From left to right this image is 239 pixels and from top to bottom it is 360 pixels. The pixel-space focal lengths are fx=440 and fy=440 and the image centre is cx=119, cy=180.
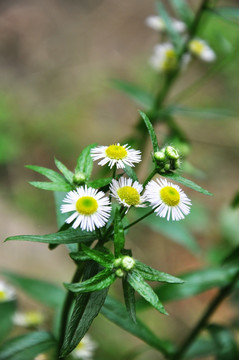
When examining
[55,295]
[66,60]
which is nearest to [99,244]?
[55,295]

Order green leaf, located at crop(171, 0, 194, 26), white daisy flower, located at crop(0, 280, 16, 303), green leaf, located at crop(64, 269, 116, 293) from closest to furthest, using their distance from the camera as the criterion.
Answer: green leaf, located at crop(64, 269, 116, 293), white daisy flower, located at crop(0, 280, 16, 303), green leaf, located at crop(171, 0, 194, 26)

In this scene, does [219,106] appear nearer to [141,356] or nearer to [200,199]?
[200,199]

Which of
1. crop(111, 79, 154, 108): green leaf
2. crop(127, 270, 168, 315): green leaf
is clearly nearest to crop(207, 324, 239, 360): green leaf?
crop(127, 270, 168, 315): green leaf

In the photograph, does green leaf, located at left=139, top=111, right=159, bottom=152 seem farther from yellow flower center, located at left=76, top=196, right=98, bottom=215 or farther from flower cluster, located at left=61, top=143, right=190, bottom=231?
yellow flower center, located at left=76, top=196, right=98, bottom=215

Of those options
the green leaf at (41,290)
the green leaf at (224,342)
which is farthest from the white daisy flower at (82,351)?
the green leaf at (224,342)

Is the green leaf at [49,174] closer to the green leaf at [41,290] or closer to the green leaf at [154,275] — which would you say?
the green leaf at [154,275]

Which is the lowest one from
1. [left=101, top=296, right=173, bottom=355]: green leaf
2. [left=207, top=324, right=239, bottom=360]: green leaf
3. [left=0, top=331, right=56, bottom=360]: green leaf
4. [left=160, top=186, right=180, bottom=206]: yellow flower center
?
[left=0, top=331, right=56, bottom=360]: green leaf

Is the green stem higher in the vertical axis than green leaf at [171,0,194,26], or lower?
lower
